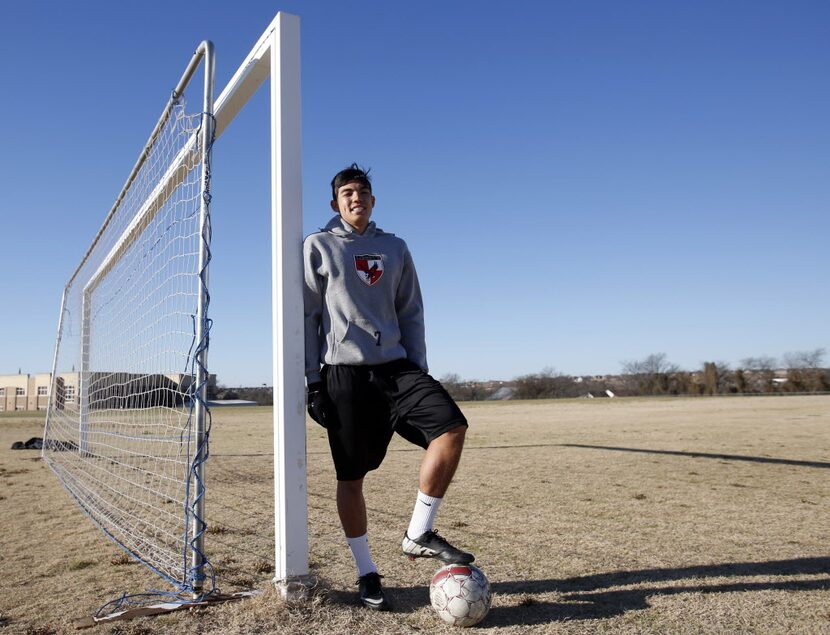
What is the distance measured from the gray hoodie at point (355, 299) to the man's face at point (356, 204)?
38 mm

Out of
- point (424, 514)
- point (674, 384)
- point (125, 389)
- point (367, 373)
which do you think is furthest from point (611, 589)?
point (674, 384)

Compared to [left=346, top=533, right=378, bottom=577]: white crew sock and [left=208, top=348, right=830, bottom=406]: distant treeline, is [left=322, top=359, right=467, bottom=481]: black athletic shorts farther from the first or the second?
[left=208, top=348, right=830, bottom=406]: distant treeline

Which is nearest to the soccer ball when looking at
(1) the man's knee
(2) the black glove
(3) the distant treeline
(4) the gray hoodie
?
(1) the man's knee

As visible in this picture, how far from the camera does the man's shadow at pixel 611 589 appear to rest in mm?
2900

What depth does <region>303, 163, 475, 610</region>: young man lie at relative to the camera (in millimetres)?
2908

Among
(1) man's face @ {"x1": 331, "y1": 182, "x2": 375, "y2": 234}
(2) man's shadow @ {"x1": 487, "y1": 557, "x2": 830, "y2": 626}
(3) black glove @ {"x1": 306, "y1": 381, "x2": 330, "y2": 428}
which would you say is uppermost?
(1) man's face @ {"x1": 331, "y1": 182, "x2": 375, "y2": 234}

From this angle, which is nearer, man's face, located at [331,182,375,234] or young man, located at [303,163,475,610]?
young man, located at [303,163,475,610]

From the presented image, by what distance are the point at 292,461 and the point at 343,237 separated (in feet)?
3.59

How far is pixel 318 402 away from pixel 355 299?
52 centimetres

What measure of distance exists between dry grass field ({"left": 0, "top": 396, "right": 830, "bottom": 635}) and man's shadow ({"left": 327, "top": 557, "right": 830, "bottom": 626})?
1cm

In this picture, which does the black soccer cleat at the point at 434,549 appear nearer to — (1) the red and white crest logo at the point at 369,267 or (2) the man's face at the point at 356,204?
(1) the red and white crest logo at the point at 369,267

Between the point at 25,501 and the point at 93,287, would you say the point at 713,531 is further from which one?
the point at 93,287

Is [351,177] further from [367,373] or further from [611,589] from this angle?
[611,589]

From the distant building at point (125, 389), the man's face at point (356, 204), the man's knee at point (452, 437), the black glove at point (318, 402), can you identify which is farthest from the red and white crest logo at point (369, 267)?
the distant building at point (125, 389)
